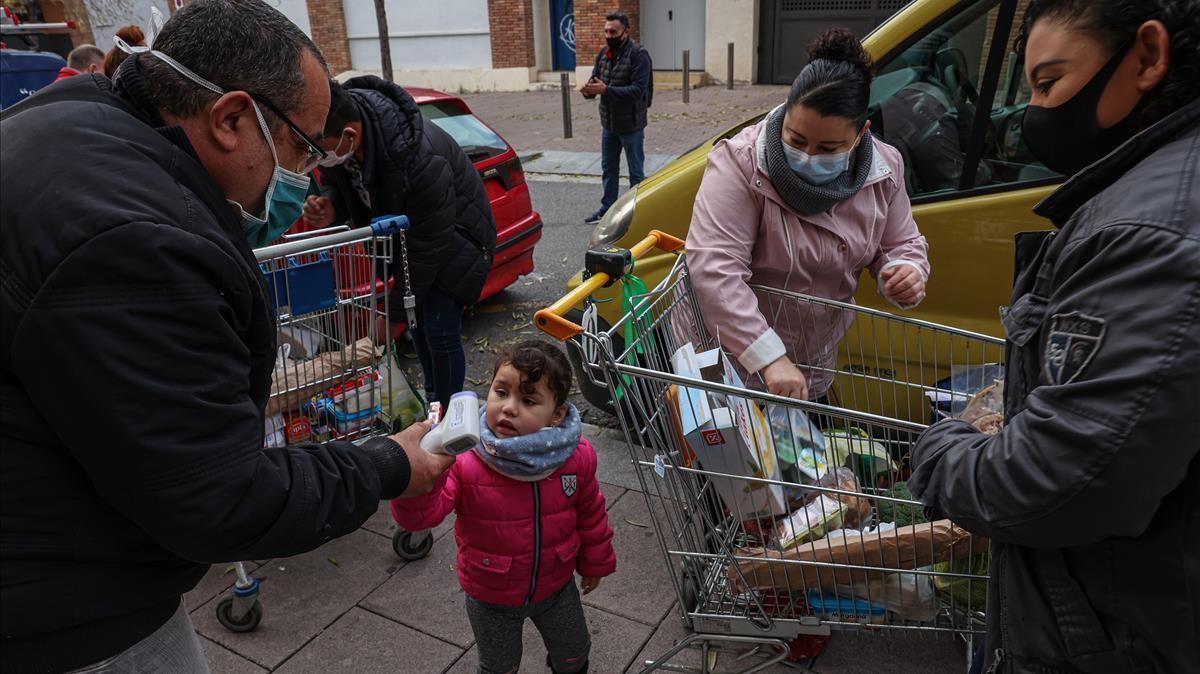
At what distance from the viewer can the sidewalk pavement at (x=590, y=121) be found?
468 inches

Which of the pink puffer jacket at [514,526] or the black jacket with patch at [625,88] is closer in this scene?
the pink puffer jacket at [514,526]

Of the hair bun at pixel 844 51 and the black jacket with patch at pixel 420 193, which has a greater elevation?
the hair bun at pixel 844 51

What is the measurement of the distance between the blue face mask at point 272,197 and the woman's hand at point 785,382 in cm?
138

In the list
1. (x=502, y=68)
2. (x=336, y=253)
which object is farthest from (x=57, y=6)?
(x=336, y=253)

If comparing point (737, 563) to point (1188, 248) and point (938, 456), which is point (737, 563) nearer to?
point (938, 456)

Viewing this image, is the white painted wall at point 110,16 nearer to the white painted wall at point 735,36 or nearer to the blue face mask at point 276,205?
the white painted wall at point 735,36

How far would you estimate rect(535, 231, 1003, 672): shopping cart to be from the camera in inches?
86.4

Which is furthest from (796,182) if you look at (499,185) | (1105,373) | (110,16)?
(110,16)

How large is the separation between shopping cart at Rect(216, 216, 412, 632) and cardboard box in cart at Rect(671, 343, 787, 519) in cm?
148

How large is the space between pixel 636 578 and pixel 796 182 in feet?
5.70

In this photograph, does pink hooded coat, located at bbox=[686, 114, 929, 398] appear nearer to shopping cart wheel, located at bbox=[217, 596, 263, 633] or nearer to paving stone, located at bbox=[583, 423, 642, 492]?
paving stone, located at bbox=[583, 423, 642, 492]

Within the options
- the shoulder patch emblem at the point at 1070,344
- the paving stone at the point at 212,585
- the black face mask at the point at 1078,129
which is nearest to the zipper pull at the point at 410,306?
the paving stone at the point at 212,585

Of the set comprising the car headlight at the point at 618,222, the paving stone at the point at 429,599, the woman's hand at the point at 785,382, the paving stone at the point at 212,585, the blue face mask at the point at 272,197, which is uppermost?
the blue face mask at the point at 272,197

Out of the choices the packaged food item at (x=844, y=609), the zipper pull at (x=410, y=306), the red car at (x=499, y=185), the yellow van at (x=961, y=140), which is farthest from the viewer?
the red car at (x=499, y=185)
